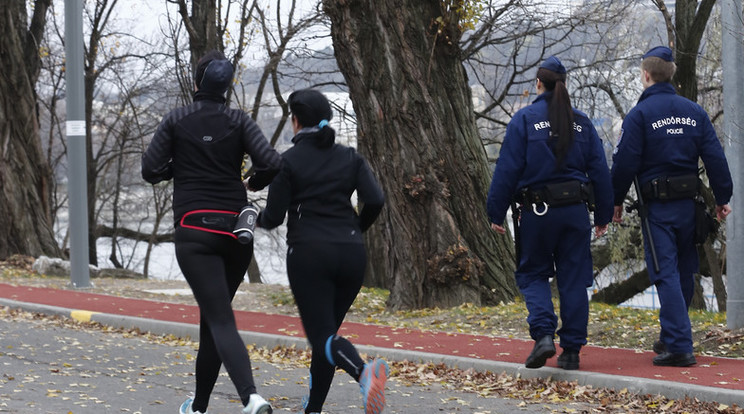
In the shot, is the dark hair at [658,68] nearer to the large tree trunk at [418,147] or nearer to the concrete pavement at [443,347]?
the concrete pavement at [443,347]

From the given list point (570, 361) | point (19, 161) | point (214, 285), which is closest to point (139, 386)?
point (214, 285)

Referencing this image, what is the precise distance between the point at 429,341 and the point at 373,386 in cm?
441

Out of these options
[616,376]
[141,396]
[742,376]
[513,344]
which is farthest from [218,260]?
[513,344]

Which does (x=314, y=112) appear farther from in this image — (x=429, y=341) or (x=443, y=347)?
(x=429, y=341)

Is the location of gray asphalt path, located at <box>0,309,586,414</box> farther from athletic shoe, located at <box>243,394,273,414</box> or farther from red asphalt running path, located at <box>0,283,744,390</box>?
athletic shoe, located at <box>243,394,273,414</box>

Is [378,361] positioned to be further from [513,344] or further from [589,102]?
[589,102]

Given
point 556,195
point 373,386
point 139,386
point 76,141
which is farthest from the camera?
→ point 76,141

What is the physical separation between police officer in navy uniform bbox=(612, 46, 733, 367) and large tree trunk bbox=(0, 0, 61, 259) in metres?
16.2

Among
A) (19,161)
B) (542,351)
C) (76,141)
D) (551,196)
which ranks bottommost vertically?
(542,351)

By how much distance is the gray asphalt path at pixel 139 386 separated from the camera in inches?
251

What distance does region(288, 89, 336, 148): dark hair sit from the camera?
17.4ft

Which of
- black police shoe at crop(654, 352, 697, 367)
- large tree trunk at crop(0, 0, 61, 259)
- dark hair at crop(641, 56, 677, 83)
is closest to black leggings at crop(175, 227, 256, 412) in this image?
black police shoe at crop(654, 352, 697, 367)

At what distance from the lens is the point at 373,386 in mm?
4992

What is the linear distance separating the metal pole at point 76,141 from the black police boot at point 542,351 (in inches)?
399
